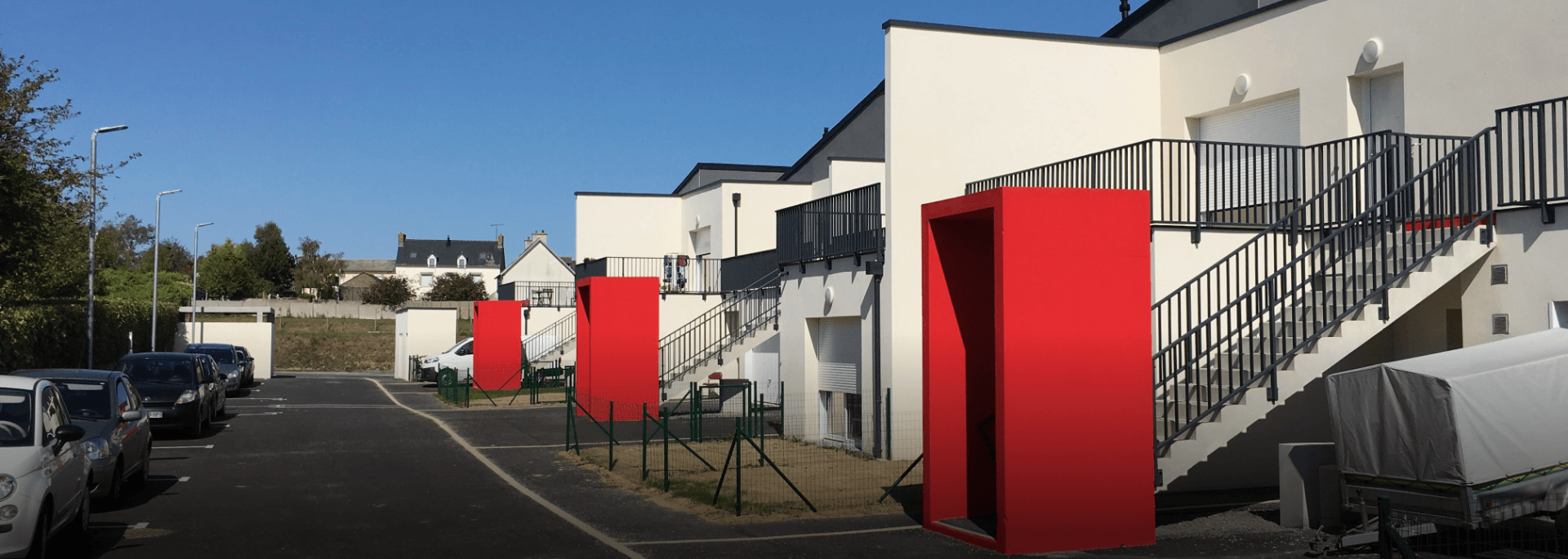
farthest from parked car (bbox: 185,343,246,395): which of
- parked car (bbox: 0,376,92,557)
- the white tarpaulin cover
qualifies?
the white tarpaulin cover

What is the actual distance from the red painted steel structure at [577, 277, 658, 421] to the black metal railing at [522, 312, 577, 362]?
1481 centimetres

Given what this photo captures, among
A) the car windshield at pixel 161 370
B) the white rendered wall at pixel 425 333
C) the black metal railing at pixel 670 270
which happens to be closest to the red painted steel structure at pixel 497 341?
the black metal railing at pixel 670 270

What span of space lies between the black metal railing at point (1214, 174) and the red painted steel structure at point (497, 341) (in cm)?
2012

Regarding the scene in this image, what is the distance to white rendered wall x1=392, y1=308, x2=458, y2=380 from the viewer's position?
44.8m

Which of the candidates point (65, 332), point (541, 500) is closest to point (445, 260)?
point (65, 332)

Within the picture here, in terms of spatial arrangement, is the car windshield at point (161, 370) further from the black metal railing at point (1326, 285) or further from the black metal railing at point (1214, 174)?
the black metal railing at point (1326, 285)

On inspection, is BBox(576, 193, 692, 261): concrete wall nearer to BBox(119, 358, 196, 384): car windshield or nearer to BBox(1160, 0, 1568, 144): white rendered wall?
BBox(119, 358, 196, 384): car windshield

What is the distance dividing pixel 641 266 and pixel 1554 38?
2842cm

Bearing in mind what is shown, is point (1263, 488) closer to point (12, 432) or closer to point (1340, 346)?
point (1340, 346)

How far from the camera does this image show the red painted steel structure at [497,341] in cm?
3338

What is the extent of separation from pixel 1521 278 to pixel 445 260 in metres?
104

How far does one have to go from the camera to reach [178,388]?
20.1m

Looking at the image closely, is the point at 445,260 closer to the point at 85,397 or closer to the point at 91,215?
the point at 91,215

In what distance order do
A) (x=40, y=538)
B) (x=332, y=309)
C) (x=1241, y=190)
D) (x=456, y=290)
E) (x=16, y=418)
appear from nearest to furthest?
(x=40, y=538) → (x=16, y=418) → (x=1241, y=190) → (x=332, y=309) → (x=456, y=290)
